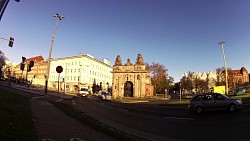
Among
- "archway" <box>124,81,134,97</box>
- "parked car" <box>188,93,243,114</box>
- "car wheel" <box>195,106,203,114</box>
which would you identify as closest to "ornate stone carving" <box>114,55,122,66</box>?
"archway" <box>124,81,134,97</box>

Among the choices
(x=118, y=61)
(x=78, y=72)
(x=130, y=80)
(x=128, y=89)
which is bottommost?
(x=128, y=89)

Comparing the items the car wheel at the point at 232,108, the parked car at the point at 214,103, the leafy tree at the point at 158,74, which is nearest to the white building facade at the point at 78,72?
the leafy tree at the point at 158,74

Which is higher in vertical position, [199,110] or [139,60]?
[139,60]

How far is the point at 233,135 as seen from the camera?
345 inches

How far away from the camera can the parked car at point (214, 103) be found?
48.9 ft

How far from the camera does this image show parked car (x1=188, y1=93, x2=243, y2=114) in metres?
14.9

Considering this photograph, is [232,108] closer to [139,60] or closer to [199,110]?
[199,110]

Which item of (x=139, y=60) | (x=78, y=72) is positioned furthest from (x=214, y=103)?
(x=78, y=72)

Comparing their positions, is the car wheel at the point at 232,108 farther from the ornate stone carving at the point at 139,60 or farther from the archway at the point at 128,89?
the ornate stone carving at the point at 139,60

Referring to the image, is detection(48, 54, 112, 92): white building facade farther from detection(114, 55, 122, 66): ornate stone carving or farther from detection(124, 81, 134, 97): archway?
detection(124, 81, 134, 97): archway

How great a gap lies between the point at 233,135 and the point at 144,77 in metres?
56.3

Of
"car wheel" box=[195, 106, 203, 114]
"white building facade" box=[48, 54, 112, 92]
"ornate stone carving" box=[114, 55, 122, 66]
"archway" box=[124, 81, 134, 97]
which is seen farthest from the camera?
"white building facade" box=[48, 54, 112, 92]

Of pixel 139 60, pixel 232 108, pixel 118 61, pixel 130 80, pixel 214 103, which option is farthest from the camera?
pixel 118 61

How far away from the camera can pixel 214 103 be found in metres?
15.8
